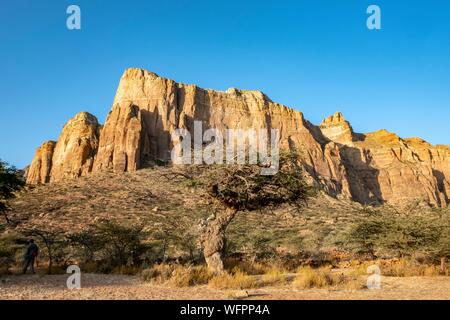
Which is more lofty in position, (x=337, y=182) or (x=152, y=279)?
(x=337, y=182)

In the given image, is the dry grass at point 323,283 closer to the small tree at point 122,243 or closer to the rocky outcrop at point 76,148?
the small tree at point 122,243

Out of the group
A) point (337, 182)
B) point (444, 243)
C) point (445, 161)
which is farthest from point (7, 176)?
point (445, 161)

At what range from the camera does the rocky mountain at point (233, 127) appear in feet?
227

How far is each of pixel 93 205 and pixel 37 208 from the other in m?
5.02

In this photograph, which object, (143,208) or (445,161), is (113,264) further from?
(445,161)

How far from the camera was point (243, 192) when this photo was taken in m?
14.7

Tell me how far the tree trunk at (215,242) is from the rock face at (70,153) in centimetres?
5396

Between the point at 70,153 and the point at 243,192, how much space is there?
2398 inches

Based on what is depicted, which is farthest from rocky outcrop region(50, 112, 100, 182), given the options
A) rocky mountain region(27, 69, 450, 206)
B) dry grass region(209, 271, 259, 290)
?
dry grass region(209, 271, 259, 290)

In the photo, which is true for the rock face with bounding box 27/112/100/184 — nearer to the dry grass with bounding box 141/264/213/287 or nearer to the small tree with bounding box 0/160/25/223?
the small tree with bounding box 0/160/25/223

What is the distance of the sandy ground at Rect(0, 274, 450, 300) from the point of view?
1027 centimetres

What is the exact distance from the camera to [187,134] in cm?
7600

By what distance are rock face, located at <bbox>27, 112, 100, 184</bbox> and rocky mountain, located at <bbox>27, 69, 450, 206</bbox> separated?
16cm

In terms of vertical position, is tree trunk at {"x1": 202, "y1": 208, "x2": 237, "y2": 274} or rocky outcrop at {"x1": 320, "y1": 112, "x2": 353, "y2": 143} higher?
rocky outcrop at {"x1": 320, "y1": 112, "x2": 353, "y2": 143}
